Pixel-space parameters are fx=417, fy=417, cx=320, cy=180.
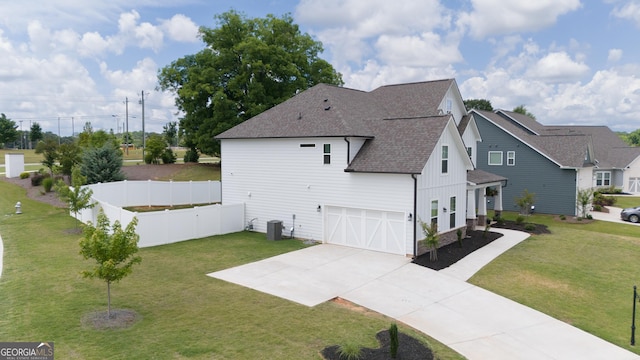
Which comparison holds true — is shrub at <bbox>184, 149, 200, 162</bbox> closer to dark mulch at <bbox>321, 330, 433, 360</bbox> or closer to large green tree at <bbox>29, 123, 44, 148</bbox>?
dark mulch at <bbox>321, 330, 433, 360</bbox>

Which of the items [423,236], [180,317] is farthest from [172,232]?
[423,236]

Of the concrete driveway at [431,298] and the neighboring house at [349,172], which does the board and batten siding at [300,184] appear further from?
the concrete driveway at [431,298]

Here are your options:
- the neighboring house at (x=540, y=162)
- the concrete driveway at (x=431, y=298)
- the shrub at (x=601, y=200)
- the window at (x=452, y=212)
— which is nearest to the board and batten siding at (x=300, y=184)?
the concrete driveway at (x=431, y=298)

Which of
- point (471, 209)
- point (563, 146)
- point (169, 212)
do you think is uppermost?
point (563, 146)

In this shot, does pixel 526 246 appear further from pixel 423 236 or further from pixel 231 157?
pixel 231 157

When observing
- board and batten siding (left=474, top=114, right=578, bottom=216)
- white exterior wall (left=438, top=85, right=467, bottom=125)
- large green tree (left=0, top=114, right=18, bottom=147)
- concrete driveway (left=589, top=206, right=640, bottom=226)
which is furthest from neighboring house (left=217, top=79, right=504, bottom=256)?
large green tree (left=0, top=114, right=18, bottom=147)

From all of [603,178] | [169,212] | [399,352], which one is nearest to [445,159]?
[399,352]

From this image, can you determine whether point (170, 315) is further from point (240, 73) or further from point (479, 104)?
point (479, 104)
